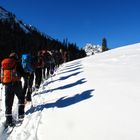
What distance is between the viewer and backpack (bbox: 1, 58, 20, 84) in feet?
31.7

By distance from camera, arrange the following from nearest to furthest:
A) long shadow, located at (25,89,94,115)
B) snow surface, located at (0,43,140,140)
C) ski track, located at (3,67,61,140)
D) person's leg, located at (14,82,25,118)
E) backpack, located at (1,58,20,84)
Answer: snow surface, located at (0,43,140,140) → ski track, located at (3,67,61,140) → backpack, located at (1,58,20,84) → person's leg, located at (14,82,25,118) → long shadow, located at (25,89,94,115)

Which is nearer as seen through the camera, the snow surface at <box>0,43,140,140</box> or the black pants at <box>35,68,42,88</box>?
the snow surface at <box>0,43,140,140</box>

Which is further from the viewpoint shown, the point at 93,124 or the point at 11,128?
the point at 11,128

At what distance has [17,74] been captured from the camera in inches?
385

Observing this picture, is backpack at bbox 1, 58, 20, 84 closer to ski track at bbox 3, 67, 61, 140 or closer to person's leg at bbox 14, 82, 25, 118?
person's leg at bbox 14, 82, 25, 118

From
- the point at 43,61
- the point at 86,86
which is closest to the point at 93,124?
the point at 86,86

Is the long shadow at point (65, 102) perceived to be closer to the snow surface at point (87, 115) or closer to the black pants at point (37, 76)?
the snow surface at point (87, 115)

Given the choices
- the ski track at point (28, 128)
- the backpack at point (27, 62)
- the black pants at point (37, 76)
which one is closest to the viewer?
the ski track at point (28, 128)

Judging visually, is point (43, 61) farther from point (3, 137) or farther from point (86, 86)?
point (3, 137)

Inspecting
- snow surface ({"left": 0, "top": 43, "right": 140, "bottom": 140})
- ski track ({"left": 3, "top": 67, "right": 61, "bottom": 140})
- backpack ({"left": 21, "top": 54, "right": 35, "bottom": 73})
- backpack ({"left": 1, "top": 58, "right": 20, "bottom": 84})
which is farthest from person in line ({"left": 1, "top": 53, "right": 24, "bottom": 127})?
backpack ({"left": 21, "top": 54, "right": 35, "bottom": 73})

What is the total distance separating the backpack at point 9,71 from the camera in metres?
9.65

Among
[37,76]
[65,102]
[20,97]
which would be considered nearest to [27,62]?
[65,102]

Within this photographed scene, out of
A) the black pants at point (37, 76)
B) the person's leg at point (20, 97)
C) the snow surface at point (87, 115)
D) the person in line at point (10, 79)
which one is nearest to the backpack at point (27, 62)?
the snow surface at point (87, 115)

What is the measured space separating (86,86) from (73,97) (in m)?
2.07
